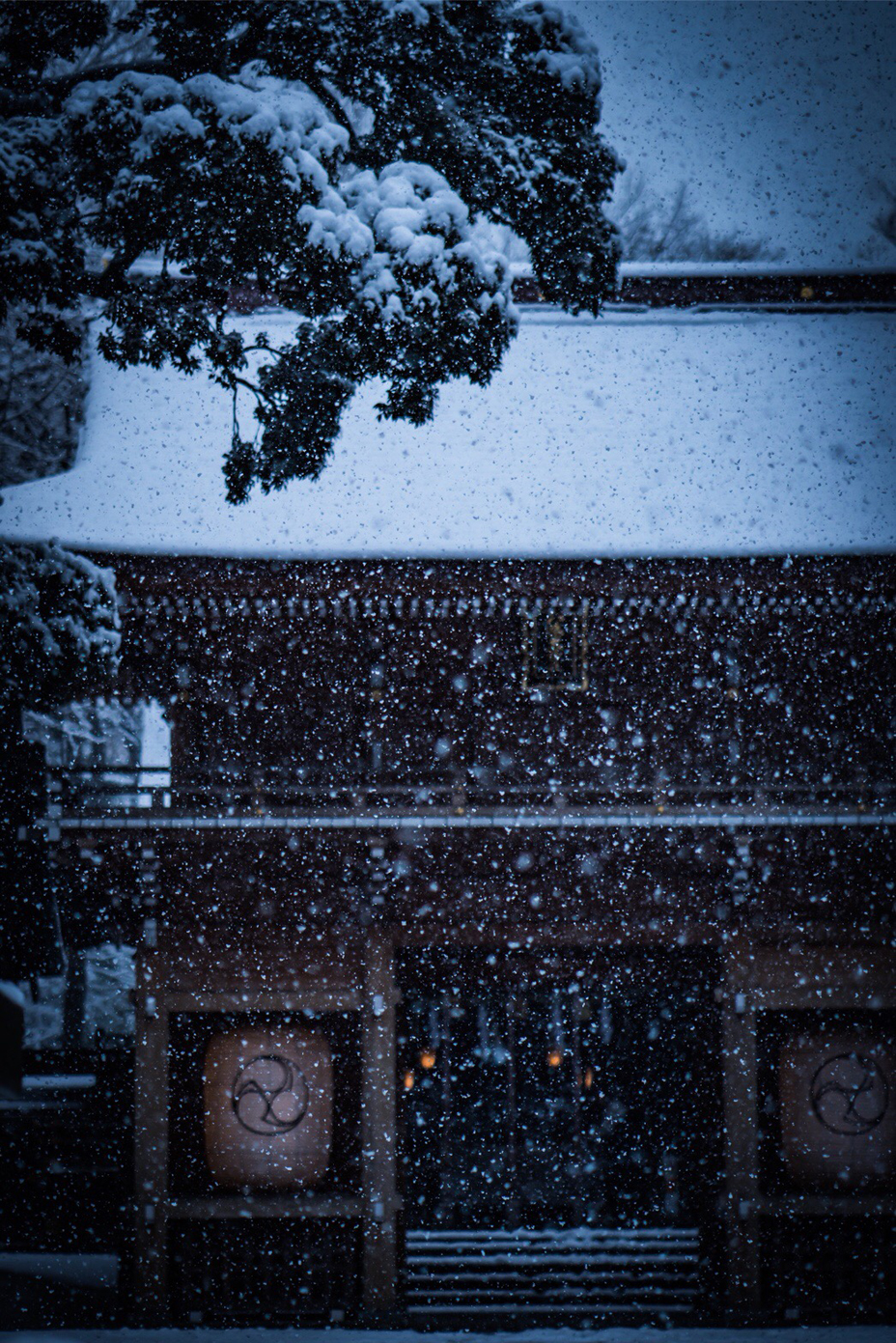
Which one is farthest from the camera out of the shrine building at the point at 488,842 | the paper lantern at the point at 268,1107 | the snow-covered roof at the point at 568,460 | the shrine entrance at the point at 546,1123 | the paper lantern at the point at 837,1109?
the shrine entrance at the point at 546,1123

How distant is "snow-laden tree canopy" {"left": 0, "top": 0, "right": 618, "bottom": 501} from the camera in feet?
11.5

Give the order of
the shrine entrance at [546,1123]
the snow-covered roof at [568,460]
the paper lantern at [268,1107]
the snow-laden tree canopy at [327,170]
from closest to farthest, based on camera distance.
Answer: the snow-laden tree canopy at [327,170], the snow-covered roof at [568,460], the paper lantern at [268,1107], the shrine entrance at [546,1123]

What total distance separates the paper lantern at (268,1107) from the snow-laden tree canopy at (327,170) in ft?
15.4

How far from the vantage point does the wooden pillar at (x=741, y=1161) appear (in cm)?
665

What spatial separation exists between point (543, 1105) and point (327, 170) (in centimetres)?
756

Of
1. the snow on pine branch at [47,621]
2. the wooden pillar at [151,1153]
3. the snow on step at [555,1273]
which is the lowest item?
the snow on step at [555,1273]

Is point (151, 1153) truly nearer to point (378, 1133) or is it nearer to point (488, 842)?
point (378, 1133)

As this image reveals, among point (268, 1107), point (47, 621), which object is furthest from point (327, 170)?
point (268, 1107)

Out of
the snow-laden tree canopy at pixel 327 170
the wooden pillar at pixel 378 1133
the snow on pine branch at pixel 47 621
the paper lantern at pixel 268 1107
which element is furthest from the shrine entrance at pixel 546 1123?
the snow-laden tree canopy at pixel 327 170

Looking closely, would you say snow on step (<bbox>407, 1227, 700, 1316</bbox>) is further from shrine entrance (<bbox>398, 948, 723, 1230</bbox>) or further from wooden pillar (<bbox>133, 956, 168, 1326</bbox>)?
wooden pillar (<bbox>133, 956, 168, 1326</bbox>)

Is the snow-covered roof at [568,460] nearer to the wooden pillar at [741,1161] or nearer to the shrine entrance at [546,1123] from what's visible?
the wooden pillar at [741,1161]

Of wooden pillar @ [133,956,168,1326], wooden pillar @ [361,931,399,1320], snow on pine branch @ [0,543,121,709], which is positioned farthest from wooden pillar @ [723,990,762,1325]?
snow on pine branch @ [0,543,121,709]

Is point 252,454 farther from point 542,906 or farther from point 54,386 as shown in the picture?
point 54,386

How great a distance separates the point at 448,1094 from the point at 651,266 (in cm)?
740
